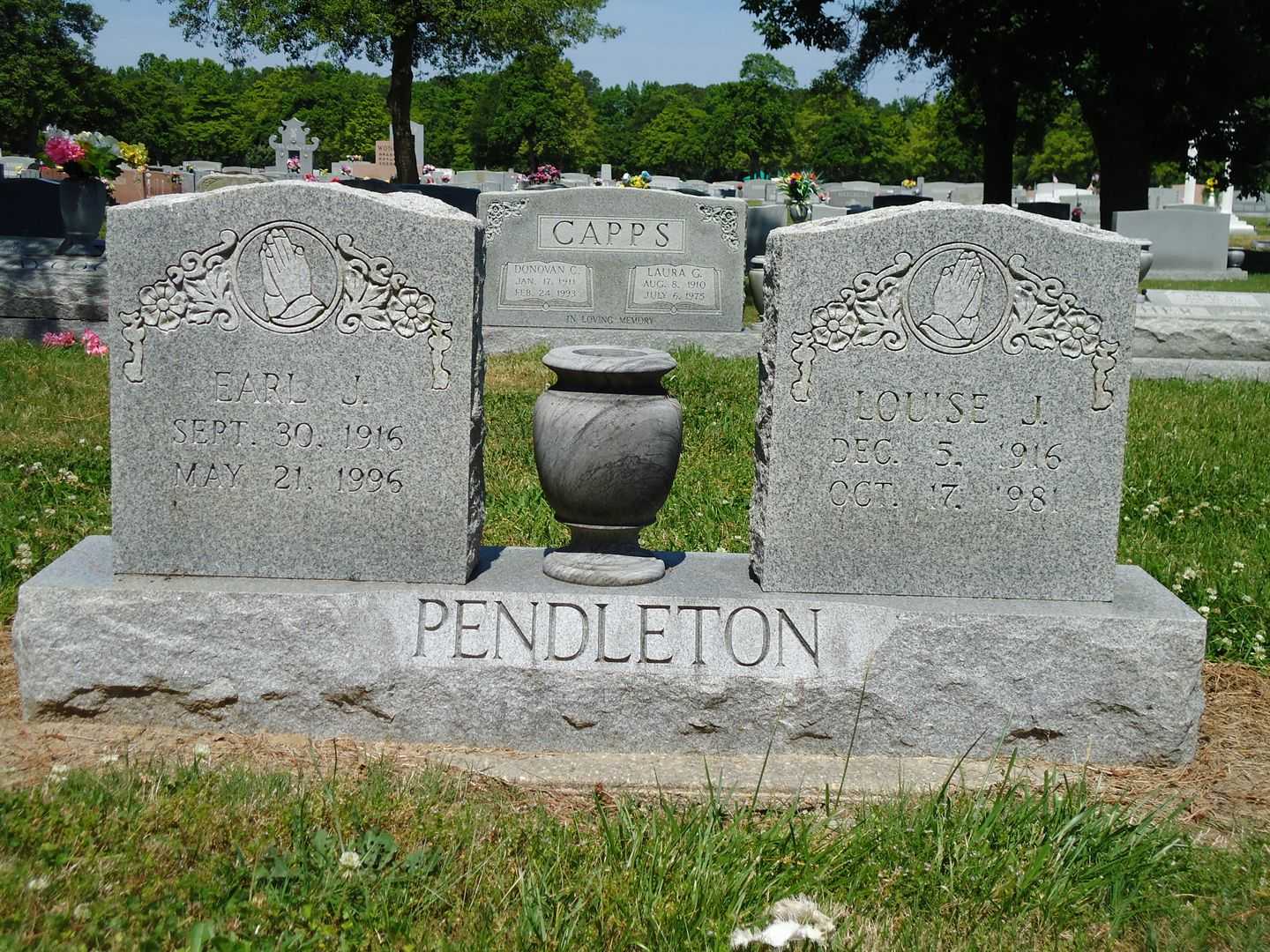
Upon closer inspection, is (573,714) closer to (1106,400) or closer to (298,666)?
(298,666)

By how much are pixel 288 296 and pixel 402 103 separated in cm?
2839

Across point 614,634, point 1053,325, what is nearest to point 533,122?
point 1053,325

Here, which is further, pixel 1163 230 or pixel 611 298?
pixel 1163 230

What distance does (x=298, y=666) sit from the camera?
3.99 metres

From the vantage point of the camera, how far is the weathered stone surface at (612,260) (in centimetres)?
1167

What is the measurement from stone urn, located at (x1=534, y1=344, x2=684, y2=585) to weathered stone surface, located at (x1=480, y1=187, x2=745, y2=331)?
773 centimetres

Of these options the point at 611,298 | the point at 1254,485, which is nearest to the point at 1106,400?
the point at 1254,485

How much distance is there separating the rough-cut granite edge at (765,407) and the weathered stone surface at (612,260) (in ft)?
25.0

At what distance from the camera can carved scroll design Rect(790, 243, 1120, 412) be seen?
13.0ft

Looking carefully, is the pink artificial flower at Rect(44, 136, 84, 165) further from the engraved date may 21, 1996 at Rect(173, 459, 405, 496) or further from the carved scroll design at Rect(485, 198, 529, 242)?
the engraved date may 21, 1996 at Rect(173, 459, 405, 496)

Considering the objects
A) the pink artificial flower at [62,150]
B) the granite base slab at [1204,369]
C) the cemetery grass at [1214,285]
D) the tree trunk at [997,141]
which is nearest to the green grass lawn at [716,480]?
the granite base slab at [1204,369]

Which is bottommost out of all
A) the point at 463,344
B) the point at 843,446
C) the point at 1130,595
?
the point at 1130,595

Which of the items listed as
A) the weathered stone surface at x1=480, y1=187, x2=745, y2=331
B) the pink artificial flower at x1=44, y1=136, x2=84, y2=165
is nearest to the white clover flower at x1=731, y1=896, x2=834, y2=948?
the weathered stone surface at x1=480, y1=187, x2=745, y2=331

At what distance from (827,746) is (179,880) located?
1984 mm
